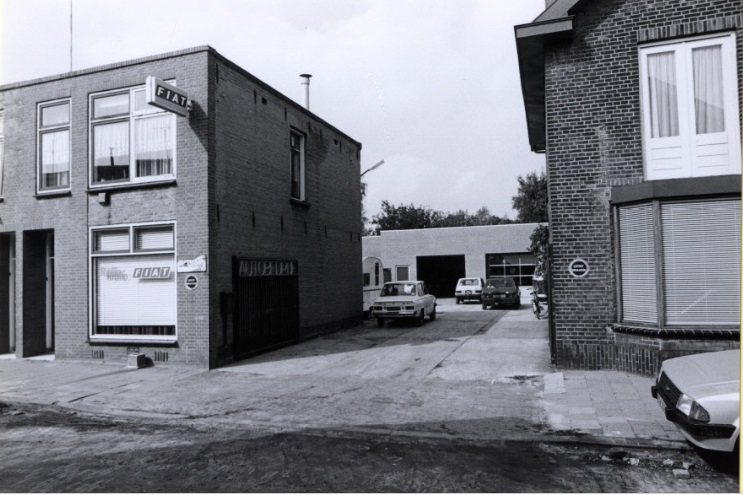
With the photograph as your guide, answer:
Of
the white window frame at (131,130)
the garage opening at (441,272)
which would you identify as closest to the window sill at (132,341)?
the white window frame at (131,130)

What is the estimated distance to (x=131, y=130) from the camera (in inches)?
480

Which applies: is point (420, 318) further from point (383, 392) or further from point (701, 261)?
point (701, 261)

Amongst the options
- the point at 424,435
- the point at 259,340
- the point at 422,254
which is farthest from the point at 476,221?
the point at 424,435

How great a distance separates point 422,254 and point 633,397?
30279 mm

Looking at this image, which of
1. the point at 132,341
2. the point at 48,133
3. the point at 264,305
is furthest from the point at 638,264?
the point at 48,133

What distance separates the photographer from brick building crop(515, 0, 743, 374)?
9.05m

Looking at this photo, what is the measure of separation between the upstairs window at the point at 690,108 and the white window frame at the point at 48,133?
1246 centimetres

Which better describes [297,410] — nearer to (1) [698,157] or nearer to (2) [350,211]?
(1) [698,157]

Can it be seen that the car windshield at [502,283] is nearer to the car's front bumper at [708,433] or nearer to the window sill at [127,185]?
the window sill at [127,185]

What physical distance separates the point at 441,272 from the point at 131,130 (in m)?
29.2

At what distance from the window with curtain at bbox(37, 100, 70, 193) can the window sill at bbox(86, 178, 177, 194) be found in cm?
101

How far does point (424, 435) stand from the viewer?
260 inches

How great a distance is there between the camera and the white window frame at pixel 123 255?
1161 cm

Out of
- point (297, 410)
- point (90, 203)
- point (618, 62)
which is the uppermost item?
point (618, 62)
